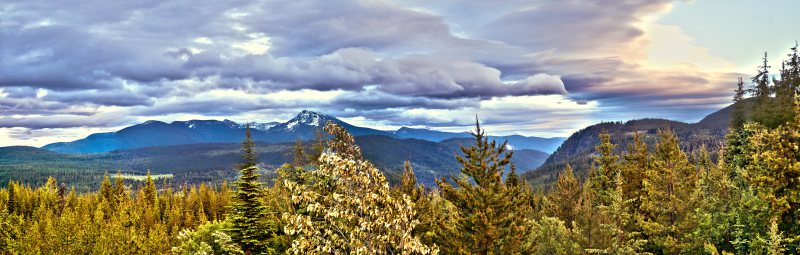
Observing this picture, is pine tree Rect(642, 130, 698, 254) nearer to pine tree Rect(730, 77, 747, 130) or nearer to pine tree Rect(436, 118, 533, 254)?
pine tree Rect(436, 118, 533, 254)

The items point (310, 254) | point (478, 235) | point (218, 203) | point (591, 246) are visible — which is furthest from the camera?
point (218, 203)

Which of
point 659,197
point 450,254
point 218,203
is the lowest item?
point 218,203

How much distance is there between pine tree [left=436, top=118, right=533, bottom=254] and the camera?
28094 mm

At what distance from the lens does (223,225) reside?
4019 centimetres

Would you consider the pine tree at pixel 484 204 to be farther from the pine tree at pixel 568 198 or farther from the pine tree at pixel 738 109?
the pine tree at pixel 738 109

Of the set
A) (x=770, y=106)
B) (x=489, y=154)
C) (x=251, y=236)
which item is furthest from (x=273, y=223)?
(x=770, y=106)

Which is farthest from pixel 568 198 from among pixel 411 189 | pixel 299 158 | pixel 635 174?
pixel 299 158

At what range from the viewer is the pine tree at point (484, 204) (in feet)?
92.2

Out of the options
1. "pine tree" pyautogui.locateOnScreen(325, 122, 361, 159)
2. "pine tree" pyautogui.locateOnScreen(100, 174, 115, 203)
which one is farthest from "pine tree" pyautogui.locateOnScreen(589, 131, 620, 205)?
"pine tree" pyautogui.locateOnScreen(100, 174, 115, 203)

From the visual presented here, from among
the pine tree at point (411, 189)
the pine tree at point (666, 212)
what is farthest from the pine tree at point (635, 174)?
the pine tree at point (411, 189)

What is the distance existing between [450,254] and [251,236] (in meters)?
16.0

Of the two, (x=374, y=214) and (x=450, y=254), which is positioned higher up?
(x=374, y=214)

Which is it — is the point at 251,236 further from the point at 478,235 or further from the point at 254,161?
the point at 478,235

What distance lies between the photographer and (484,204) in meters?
28.2
